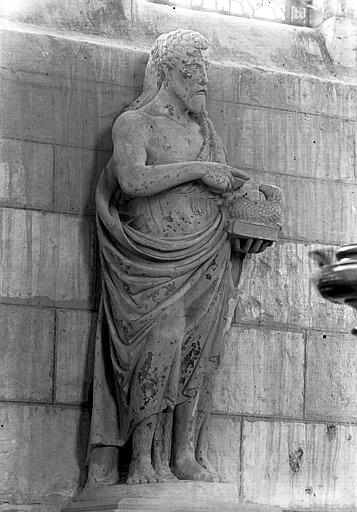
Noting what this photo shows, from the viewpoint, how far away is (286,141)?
28.3 feet

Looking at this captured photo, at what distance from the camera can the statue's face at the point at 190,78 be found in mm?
7777

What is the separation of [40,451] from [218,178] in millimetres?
1802

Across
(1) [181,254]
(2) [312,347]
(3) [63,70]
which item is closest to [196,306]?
(1) [181,254]

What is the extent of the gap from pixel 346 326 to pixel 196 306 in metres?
1.29

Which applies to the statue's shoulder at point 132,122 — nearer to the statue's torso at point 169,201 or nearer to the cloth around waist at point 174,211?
the statue's torso at point 169,201

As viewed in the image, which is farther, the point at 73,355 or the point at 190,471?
the point at 73,355

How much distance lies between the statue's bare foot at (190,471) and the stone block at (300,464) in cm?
52

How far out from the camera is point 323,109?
8789 millimetres

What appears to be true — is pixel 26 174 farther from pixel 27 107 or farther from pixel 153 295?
pixel 153 295

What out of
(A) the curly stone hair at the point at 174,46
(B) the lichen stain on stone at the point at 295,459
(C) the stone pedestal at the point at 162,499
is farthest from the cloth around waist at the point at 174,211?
(B) the lichen stain on stone at the point at 295,459

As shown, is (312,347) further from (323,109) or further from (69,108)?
(69,108)

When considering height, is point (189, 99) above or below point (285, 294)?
above

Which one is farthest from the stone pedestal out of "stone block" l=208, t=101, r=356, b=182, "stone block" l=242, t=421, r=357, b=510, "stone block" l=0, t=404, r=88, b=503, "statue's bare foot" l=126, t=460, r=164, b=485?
"stone block" l=208, t=101, r=356, b=182

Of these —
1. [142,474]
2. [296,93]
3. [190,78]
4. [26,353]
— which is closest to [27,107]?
[190,78]
